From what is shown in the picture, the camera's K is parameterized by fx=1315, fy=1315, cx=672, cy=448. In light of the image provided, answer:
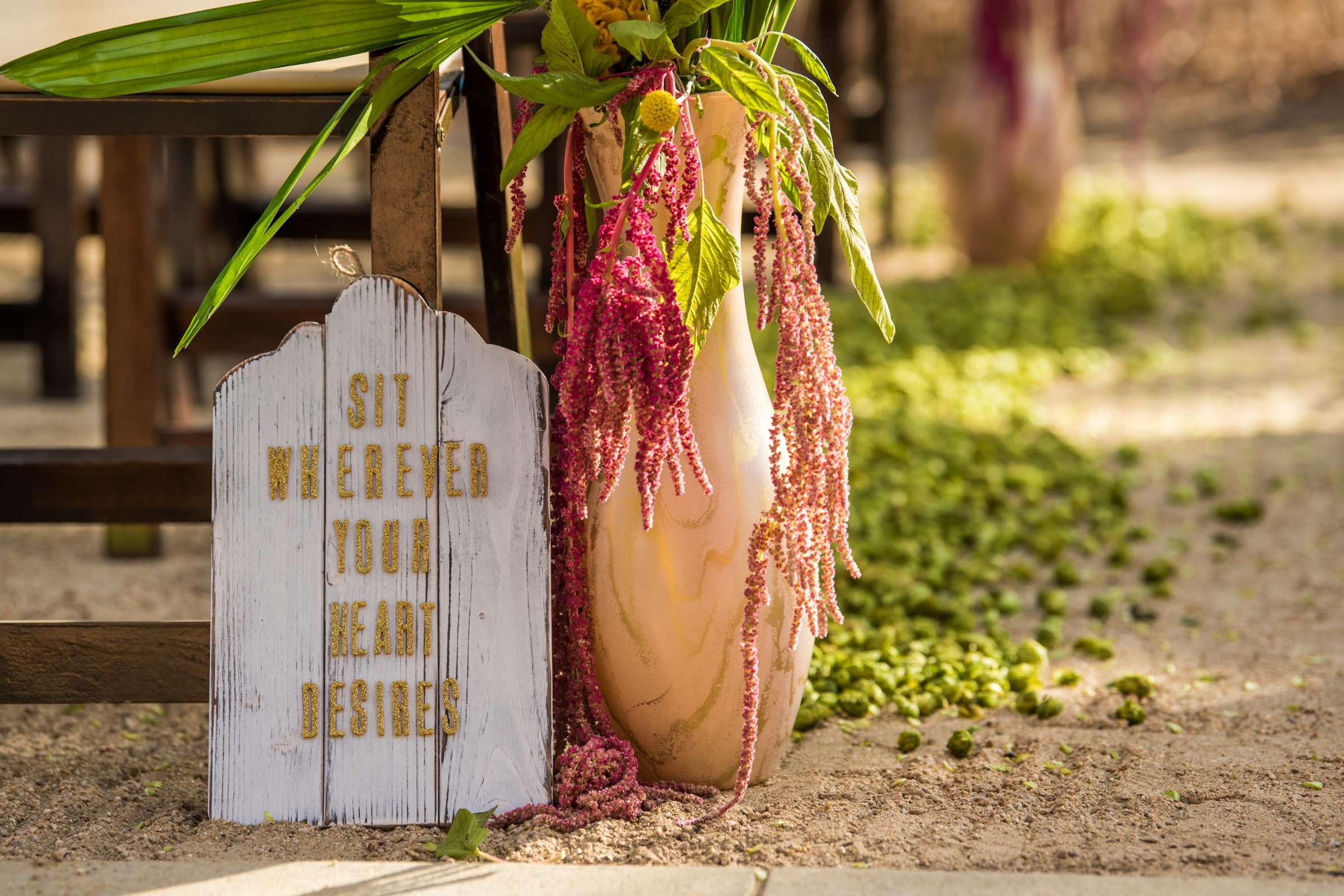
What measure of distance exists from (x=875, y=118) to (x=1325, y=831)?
522cm

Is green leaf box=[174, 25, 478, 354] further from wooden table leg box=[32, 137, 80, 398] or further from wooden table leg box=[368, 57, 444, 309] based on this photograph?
wooden table leg box=[32, 137, 80, 398]

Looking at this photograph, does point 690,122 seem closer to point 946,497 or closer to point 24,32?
point 24,32

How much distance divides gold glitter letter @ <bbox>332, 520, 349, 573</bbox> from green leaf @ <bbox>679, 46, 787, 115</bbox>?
67 cm

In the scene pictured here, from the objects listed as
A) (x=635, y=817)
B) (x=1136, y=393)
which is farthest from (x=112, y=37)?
(x=1136, y=393)

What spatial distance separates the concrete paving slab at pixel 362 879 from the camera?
139 centimetres

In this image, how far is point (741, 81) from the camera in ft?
4.64

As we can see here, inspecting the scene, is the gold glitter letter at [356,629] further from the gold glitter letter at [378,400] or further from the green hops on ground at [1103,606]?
the green hops on ground at [1103,606]

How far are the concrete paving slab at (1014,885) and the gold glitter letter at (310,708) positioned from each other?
569 mm

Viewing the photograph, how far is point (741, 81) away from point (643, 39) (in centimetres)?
12

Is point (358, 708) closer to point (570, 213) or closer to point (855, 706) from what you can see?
point (570, 213)

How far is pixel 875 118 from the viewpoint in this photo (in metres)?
6.32

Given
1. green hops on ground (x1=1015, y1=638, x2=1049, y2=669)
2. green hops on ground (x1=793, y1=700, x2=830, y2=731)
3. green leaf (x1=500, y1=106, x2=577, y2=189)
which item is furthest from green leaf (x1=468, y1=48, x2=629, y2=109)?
green hops on ground (x1=1015, y1=638, x2=1049, y2=669)

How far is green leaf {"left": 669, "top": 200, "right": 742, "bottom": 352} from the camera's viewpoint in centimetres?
146

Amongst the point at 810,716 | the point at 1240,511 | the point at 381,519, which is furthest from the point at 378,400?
the point at 1240,511
